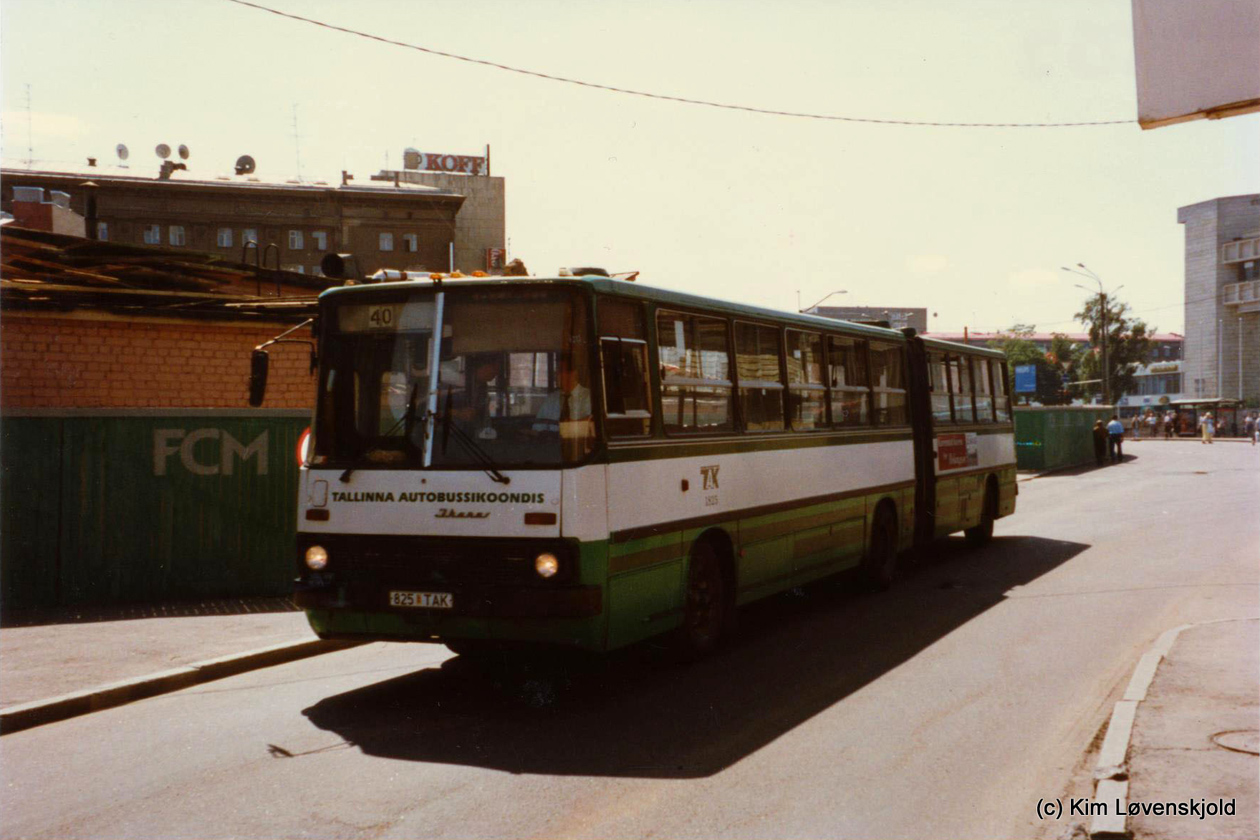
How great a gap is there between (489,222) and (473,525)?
79702mm

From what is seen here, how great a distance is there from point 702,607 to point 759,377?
2158 millimetres

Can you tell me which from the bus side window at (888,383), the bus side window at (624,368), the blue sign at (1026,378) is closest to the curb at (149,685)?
the bus side window at (624,368)

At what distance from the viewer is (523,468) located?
23.9 feet

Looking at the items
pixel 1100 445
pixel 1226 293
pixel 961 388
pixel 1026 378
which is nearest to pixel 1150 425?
pixel 1026 378

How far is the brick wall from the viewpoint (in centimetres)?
1229

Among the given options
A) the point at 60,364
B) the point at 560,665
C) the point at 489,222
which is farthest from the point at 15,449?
the point at 489,222

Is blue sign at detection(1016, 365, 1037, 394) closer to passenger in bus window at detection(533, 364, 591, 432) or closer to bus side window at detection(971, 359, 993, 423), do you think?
bus side window at detection(971, 359, 993, 423)

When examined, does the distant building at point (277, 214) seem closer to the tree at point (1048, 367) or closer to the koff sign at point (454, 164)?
the koff sign at point (454, 164)

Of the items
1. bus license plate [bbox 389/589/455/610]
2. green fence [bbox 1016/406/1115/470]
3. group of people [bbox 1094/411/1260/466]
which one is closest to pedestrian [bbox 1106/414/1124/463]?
group of people [bbox 1094/411/1260/466]

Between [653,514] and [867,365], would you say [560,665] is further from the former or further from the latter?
[867,365]

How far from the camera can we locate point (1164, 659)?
837cm

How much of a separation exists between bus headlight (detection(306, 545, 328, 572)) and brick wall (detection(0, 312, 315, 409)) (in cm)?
580

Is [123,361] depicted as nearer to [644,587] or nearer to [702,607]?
[702,607]

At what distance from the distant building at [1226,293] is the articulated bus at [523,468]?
298 ft
